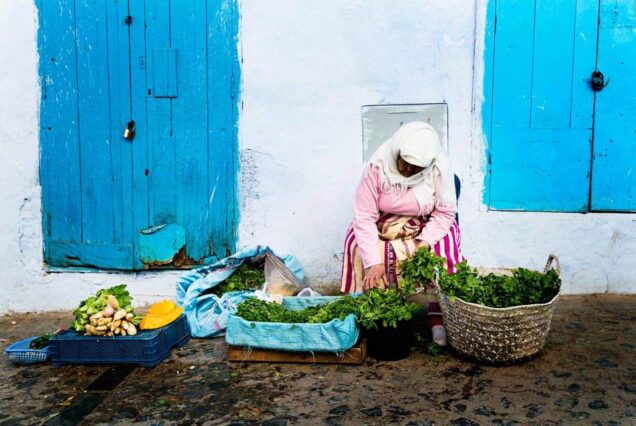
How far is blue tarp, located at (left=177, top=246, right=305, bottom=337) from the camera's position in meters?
4.12

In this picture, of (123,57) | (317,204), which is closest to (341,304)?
(317,204)

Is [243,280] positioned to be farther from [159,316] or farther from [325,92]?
[325,92]

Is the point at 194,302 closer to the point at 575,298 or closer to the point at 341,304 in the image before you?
the point at 341,304

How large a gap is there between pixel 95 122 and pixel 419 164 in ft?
8.87

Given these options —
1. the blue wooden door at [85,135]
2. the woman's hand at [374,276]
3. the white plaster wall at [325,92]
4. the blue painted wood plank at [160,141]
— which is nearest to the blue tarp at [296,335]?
the woman's hand at [374,276]

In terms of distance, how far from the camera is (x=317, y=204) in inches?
189

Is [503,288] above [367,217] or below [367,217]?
below

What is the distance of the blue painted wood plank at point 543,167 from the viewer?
457cm

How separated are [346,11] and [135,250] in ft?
8.30

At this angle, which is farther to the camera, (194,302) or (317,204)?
(317,204)

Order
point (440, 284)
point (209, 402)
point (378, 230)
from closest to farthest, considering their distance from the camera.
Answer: point (209, 402), point (440, 284), point (378, 230)

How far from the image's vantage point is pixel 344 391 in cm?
320

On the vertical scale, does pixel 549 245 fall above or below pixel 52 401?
above

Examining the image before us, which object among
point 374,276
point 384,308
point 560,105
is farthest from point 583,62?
point 384,308
